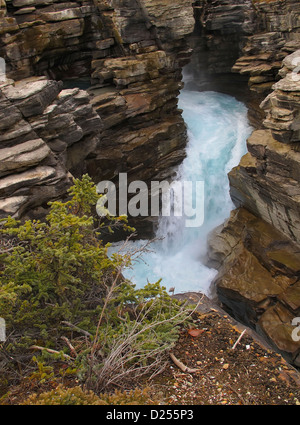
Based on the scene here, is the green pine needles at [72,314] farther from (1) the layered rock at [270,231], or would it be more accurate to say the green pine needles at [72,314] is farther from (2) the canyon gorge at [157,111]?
(1) the layered rock at [270,231]

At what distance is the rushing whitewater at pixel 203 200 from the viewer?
15195mm

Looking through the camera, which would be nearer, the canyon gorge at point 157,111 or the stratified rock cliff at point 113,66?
the canyon gorge at point 157,111

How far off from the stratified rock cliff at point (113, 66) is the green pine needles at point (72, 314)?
22.6 feet

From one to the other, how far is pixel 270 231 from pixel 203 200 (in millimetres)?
4615

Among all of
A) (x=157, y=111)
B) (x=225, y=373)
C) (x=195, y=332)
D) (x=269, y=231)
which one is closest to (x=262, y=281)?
(x=269, y=231)

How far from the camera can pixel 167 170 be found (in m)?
17.5

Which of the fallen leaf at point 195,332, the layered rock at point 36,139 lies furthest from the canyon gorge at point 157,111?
the fallen leaf at point 195,332

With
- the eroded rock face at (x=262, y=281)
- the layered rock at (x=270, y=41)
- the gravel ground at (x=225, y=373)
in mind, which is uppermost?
the layered rock at (x=270, y=41)

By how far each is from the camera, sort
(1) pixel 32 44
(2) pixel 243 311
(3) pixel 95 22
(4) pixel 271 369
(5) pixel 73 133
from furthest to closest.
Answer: (3) pixel 95 22, (1) pixel 32 44, (2) pixel 243 311, (5) pixel 73 133, (4) pixel 271 369

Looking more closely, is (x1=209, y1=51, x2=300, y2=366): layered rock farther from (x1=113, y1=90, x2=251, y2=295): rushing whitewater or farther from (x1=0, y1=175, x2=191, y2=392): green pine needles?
(x1=0, y1=175, x2=191, y2=392): green pine needles

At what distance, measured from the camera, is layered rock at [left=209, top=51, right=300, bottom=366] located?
1108 cm

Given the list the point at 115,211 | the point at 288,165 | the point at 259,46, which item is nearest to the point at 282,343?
the point at 288,165

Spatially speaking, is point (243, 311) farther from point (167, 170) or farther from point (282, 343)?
point (167, 170)

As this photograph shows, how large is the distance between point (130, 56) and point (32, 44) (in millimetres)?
4278
